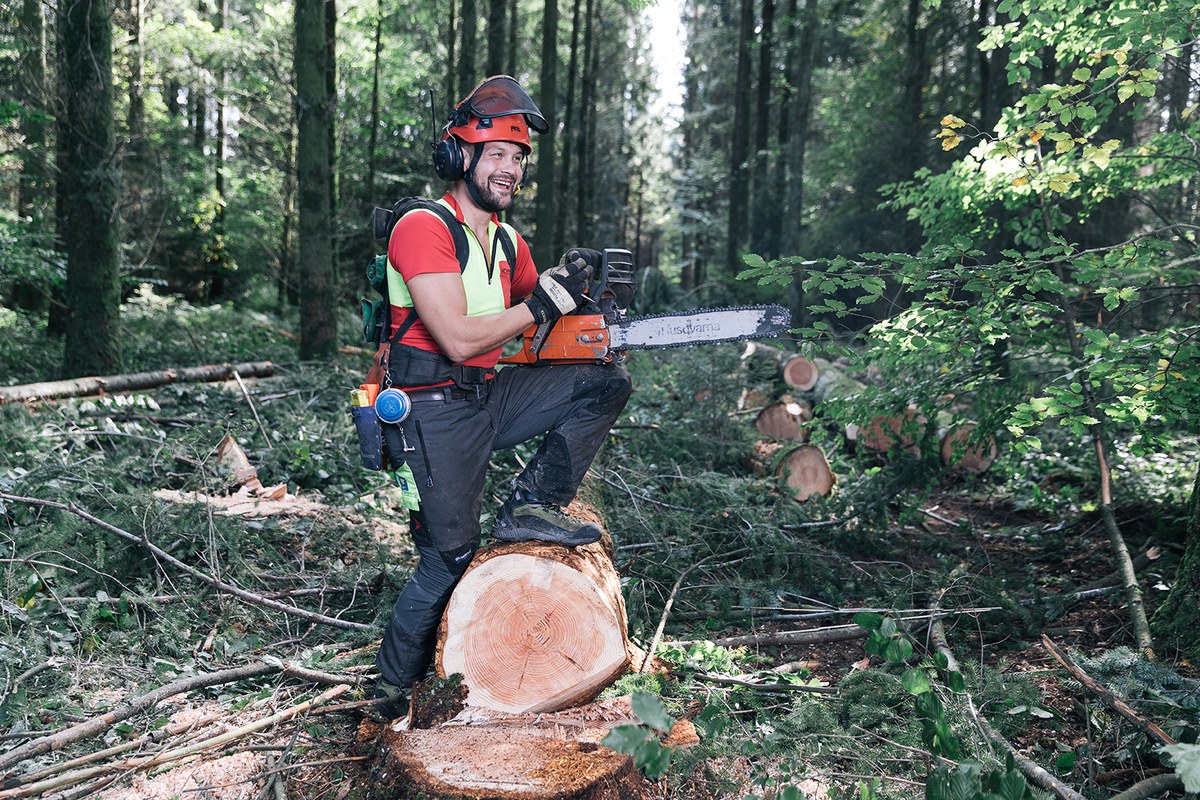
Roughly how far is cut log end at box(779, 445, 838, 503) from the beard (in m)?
4.25

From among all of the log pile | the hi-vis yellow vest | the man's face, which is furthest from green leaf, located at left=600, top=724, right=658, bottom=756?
the log pile

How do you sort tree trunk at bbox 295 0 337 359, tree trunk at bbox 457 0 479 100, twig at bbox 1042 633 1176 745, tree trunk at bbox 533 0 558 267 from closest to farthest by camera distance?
twig at bbox 1042 633 1176 745 < tree trunk at bbox 295 0 337 359 < tree trunk at bbox 457 0 479 100 < tree trunk at bbox 533 0 558 267

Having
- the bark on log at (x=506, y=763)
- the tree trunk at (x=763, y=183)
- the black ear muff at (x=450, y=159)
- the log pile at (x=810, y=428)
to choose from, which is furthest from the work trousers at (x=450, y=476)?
the tree trunk at (x=763, y=183)

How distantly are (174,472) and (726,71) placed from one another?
2402 centimetres

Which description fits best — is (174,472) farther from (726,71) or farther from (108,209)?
(726,71)

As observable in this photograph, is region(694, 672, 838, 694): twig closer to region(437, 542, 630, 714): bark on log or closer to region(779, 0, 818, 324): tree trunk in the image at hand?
region(437, 542, 630, 714): bark on log

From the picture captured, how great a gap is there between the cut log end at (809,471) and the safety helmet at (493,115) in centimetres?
432

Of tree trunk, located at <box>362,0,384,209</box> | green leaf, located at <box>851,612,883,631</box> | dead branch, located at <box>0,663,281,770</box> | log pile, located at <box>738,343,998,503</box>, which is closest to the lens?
green leaf, located at <box>851,612,883,631</box>

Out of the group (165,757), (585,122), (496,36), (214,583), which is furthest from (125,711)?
(585,122)

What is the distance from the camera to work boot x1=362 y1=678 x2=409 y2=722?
2953mm

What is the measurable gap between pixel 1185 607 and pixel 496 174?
3320 mm

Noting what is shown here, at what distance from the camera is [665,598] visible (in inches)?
171

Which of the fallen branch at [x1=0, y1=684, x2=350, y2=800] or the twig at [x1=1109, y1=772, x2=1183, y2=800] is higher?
the twig at [x1=1109, y1=772, x2=1183, y2=800]

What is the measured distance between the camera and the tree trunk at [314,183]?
9.49 metres
